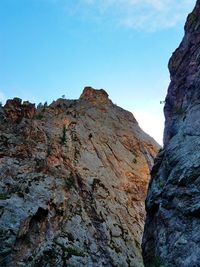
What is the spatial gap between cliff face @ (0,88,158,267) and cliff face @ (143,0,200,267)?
1084 centimetres

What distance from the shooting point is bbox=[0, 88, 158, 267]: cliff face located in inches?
1416

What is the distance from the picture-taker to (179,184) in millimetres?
25375

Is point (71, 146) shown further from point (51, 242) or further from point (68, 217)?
point (51, 242)

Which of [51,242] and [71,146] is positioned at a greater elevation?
[71,146]

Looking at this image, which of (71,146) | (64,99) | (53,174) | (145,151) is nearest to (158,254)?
(53,174)

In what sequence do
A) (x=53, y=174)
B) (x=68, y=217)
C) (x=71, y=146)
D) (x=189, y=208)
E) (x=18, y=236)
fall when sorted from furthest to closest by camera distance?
1. (x=71, y=146)
2. (x=53, y=174)
3. (x=68, y=217)
4. (x=18, y=236)
5. (x=189, y=208)

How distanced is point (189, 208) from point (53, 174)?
985 inches

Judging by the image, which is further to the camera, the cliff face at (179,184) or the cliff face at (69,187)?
the cliff face at (69,187)

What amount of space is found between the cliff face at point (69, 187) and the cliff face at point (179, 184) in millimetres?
10844

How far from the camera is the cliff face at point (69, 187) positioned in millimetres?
35969

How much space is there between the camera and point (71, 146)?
54.4 meters

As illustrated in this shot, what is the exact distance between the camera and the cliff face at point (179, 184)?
22656 mm

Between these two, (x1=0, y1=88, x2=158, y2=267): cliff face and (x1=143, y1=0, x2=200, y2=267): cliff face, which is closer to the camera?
(x1=143, y1=0, x2=200, y2=267): cliff face

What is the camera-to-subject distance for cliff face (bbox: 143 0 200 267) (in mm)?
22656
